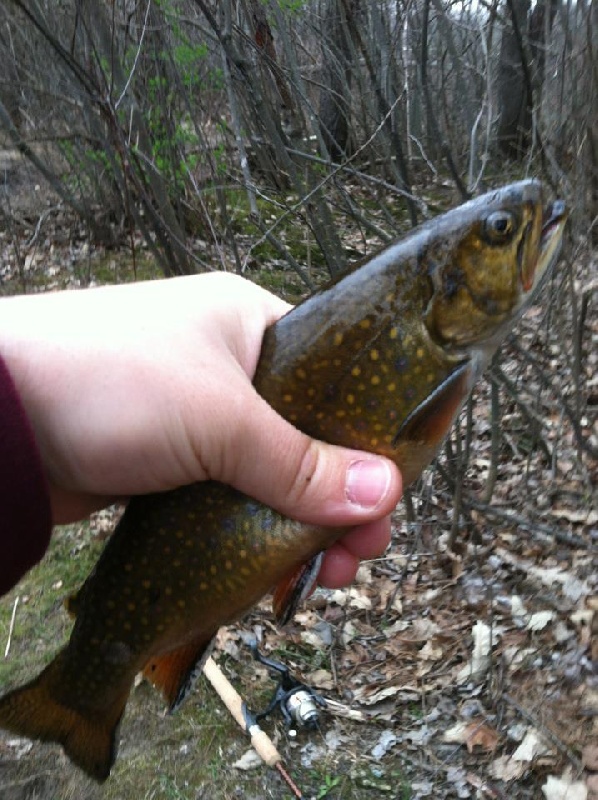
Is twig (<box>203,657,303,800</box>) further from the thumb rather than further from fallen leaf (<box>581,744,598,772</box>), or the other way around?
the thumb

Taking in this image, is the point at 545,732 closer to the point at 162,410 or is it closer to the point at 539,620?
Result: the point at 539,620

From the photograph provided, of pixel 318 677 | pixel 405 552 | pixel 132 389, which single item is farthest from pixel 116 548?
pixel 405 552

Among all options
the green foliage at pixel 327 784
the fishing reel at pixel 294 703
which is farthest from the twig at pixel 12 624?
the green foliage at pixel 327 784

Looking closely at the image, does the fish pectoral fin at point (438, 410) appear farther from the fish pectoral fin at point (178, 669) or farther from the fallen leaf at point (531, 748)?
the fallen leaf at point (531, 748)

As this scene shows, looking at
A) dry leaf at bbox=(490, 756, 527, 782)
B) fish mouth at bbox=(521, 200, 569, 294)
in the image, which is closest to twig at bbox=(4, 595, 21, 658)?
dry leaf at bbox=(490, 756, 527, 782)

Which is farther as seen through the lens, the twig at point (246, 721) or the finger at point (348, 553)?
the twig at point (246, 721)
